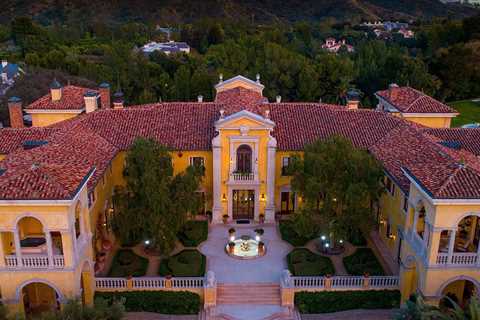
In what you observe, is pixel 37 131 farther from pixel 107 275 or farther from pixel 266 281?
pixel 266 281

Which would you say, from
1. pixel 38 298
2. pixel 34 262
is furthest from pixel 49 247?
pixel 38 298

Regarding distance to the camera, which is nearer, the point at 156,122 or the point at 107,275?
the point at 107,275

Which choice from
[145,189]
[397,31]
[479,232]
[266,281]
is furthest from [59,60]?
[397,31]

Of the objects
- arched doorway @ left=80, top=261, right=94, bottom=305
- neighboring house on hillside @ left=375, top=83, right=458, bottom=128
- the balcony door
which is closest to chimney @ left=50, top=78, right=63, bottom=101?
the balcony door

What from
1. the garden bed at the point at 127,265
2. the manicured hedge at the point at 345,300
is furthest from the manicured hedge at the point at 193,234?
the manicured hedge at the point at 345,300

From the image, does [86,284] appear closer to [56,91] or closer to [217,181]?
[217,181]

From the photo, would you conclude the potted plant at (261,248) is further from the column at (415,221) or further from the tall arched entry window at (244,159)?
the column at (415,221)

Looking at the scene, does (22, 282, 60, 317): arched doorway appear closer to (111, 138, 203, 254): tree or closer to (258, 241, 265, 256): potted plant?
(111, 138, 203, 254): tree
